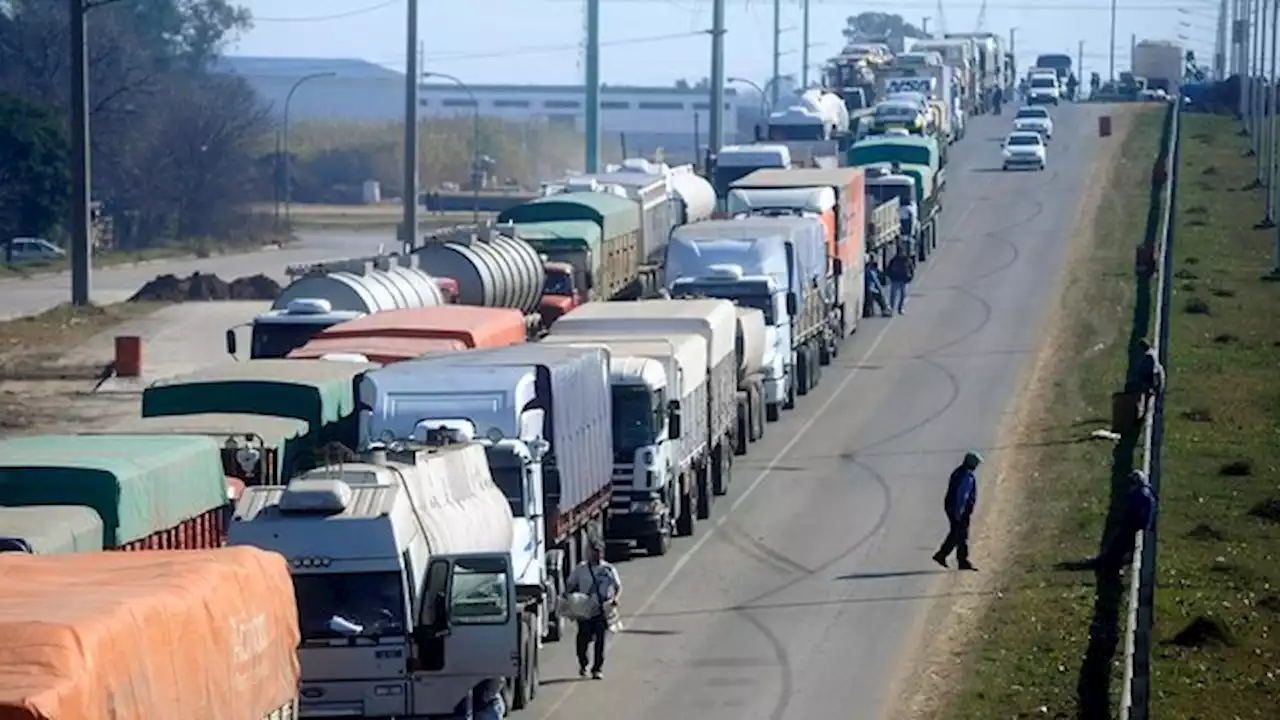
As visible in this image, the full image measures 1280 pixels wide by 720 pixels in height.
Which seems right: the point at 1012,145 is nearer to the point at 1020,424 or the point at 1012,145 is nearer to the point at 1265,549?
the point at 1020,424

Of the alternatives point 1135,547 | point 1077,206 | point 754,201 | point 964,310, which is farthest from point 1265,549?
point 1077,206

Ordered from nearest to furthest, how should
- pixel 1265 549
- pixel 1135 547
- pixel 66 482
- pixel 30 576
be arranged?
pixel 30 576, pixel 66 482, pixel 1135 547, pixel 1265 549

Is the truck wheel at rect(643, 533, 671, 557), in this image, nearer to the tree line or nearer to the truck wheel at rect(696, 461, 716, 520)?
the truck wheel at rect(696, 461, 716, 520)

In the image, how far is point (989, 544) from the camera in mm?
32969

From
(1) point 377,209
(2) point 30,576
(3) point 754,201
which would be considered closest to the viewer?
(2) point 30,576

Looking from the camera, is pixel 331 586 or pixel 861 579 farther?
pixel 861 579

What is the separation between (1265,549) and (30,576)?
18.0 metres

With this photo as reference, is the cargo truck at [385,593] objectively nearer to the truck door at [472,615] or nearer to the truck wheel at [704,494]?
the truck door at [472,615]

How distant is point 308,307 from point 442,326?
509 centimetres

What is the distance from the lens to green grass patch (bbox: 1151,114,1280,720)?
2377 centimetres

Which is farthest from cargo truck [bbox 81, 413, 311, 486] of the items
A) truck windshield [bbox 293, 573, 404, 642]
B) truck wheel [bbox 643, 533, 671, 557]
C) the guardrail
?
the guardrail

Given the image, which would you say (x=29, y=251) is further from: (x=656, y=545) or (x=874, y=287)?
(x=656, y=545)

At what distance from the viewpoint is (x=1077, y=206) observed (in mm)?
79375

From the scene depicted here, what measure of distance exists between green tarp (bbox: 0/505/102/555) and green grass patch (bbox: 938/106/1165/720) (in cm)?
759
